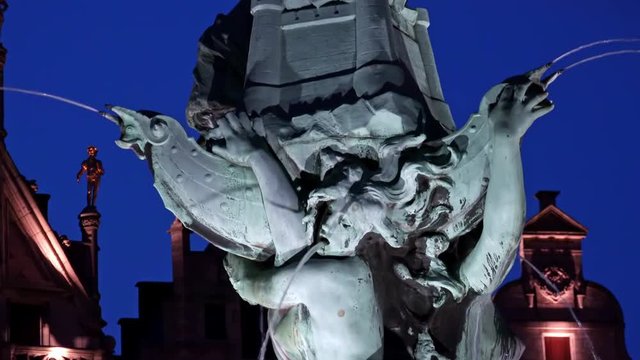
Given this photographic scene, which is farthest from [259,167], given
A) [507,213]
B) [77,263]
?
[77,263]

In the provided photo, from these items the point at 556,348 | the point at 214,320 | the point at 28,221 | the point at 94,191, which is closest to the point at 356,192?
the point at 28,221

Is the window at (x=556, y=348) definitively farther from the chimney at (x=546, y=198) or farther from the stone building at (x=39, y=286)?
the stone building at (x=39, y=286)

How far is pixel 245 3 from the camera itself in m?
12.7

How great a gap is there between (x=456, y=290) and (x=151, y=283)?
22153mm

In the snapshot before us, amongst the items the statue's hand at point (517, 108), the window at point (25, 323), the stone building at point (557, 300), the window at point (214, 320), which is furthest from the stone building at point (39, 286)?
the statue's hand at point (517, 108)

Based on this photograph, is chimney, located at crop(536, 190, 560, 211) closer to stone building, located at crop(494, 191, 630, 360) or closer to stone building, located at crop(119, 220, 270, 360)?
Answer: stone building, located at crop(494, 191, 630, 360)

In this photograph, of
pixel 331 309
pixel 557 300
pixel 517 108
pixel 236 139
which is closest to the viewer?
pixel 331 309

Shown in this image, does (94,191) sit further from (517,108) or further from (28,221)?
(517,108)

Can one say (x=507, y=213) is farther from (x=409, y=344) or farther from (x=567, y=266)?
(x=567, y=266)

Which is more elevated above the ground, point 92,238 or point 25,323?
point 92,238

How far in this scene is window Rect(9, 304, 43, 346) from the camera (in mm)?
32000

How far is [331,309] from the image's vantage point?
11.4 m

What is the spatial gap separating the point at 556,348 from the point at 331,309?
76.2ft

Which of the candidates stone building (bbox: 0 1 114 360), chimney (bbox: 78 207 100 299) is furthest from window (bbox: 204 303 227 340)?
chimney (bbox: 78 207 100 299)
